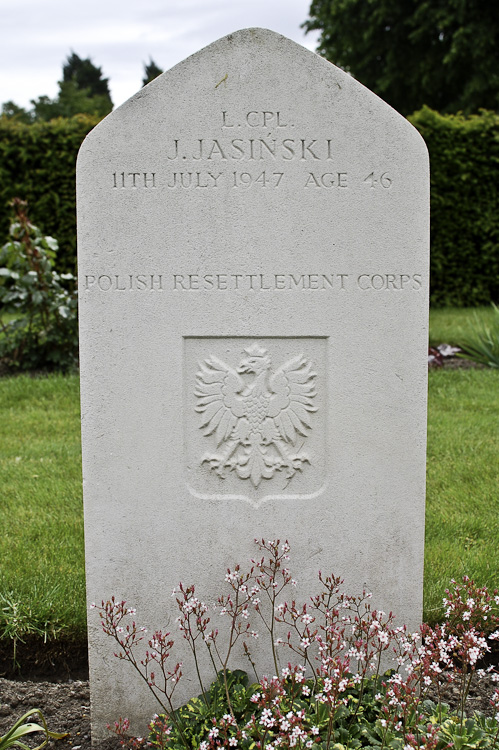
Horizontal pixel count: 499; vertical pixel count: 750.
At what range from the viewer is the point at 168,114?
221 cm

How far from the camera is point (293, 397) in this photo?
7.76 feet

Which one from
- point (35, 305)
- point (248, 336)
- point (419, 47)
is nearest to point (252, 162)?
point (248, 336)

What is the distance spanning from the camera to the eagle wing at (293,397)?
2.35 m

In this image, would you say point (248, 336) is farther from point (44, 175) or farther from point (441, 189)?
point (441, 189)

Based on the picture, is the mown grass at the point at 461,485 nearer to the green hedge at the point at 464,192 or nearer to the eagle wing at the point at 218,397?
the eagle wing at the point at 218,397

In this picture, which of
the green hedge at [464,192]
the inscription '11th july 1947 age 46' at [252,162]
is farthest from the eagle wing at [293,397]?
the green hedge at [464,192]

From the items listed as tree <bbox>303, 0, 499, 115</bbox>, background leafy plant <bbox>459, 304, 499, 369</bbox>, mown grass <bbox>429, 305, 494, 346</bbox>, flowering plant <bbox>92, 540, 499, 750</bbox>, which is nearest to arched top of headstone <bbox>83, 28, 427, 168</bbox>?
flowering plant <bbox>92, 540, 499, 750</bbox>

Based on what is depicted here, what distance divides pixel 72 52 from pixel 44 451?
5019 centimetres

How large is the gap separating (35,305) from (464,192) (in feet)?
22.1

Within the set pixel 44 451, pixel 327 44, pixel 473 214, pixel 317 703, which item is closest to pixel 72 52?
pixel 327 44

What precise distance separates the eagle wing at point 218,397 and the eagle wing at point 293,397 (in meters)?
0.12

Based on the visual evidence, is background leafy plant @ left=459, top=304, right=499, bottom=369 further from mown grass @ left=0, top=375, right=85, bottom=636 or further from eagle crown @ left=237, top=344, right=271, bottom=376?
eagle crown @ left=237, top=344, right=271, bottom=376

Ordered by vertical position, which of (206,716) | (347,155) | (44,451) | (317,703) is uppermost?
(347,155)

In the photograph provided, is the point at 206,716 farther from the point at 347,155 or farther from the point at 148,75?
the point at 148,75
